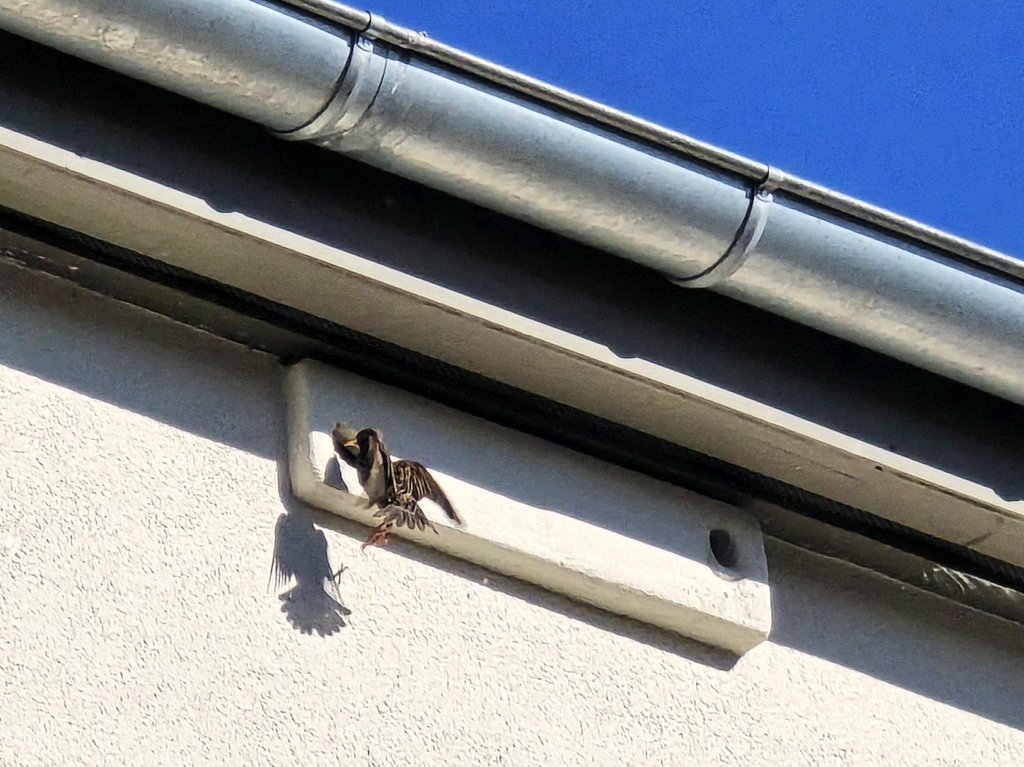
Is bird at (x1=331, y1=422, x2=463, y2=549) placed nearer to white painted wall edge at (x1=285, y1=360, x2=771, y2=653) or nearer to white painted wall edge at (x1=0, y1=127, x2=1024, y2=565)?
white painted wall edge at (x1=285, y1=360, x2=771, y2=653)

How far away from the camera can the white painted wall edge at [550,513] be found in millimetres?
2221

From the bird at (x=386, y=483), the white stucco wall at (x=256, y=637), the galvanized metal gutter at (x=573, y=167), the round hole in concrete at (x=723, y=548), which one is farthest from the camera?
the round hole in concrete at (x=723, y=548)

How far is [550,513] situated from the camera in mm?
2314

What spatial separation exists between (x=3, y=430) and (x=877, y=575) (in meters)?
1.15

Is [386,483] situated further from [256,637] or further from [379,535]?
[256,637]

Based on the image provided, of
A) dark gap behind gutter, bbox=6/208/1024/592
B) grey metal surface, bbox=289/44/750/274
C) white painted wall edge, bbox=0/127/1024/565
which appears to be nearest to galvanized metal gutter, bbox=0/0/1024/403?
grey metal surface, bbox=289/44/750/274

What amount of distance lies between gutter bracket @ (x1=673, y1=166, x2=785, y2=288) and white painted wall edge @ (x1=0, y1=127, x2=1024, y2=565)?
16 cm

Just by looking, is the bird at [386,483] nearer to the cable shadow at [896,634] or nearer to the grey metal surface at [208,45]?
the grey metal surface at [208,45]

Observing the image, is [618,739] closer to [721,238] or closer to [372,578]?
[372,578]

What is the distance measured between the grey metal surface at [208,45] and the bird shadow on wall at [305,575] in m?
0.43

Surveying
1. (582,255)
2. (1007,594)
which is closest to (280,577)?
(582,255)

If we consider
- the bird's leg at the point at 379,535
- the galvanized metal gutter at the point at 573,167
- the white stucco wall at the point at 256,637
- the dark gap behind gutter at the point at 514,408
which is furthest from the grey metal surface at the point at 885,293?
the bird's leg at the point at 379,535

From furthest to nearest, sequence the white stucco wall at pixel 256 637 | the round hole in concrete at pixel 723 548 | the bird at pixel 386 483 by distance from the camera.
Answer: the round hole in concrete at pixel 723 548 < the bird at pixel 386 483 < the white stucco wall at pixel 256 637

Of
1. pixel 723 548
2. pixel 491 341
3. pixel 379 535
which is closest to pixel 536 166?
pixel 491 341
